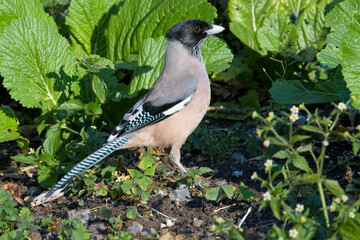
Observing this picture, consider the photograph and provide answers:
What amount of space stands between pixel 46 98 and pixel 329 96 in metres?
3.03

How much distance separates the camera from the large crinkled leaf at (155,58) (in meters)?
6.29

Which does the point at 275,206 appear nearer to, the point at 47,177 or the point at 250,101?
the point at 47,177

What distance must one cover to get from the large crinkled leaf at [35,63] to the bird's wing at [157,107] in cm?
111

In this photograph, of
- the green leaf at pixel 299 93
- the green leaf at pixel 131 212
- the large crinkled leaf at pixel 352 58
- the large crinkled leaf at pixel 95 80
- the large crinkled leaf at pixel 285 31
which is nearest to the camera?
the green leaf at pixel 131 212

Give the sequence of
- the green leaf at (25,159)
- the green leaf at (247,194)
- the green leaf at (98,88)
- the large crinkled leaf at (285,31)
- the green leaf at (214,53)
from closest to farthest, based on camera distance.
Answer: the green leaf at (247,194) → the green leaf at (25,159) → the green leaf at (98,88) → the green leaf at (214,53) → the large crinkled leaf at (285,31)

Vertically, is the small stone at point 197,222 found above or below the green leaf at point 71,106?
below

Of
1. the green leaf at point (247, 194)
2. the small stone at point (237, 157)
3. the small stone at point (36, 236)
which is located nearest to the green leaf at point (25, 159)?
the small stone at point (36, 236)

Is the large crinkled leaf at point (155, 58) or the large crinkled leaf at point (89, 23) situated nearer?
the large crinkled leaf at point (155, 58)

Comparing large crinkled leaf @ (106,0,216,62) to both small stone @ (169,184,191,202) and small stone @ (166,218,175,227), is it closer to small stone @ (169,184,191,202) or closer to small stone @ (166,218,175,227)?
small stone @ (169,184,191,202)

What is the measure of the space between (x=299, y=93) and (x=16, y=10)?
3.43m

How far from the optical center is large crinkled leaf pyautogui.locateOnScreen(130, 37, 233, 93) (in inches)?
248

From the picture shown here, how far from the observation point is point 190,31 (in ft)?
19.6

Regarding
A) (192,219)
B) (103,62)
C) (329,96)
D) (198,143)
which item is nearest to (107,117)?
(103,62)

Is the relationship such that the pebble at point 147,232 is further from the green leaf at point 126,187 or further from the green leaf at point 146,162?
the green leaf at point 146,162
